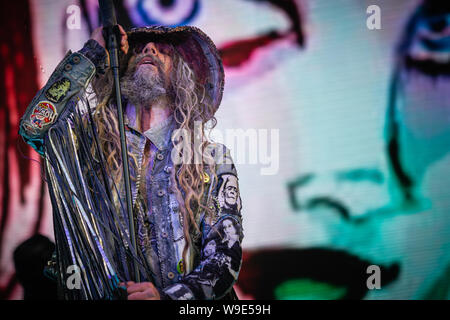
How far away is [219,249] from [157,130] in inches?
22.1

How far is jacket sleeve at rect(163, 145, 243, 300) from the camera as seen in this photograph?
5.72 ft

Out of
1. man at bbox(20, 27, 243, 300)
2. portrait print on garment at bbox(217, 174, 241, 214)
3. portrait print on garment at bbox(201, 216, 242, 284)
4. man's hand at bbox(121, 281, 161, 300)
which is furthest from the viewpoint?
portrait print on garment at bbox(217, 174, 241, 214)

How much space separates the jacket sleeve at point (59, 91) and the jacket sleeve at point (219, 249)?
642 millimetres

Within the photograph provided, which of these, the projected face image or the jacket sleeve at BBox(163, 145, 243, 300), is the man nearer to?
the jacket sleeve at BBox(163, 145, 243, 300)

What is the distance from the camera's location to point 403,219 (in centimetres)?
265

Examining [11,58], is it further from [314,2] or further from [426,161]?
[426,161]

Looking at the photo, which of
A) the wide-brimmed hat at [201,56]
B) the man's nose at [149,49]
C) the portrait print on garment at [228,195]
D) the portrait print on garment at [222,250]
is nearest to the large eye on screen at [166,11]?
the wide-brimmed hat at [201,56]

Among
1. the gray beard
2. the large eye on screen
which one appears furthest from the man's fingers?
the large eye on screen

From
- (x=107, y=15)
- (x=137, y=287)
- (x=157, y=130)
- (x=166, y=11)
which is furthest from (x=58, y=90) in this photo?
(x=166, y=11)

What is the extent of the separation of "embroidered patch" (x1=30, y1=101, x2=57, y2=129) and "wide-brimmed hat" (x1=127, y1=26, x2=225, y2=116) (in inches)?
26.8

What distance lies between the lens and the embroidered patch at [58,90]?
1.75m

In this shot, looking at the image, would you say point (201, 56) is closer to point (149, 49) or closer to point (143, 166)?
point (149, 49)

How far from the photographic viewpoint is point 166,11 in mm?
2617
